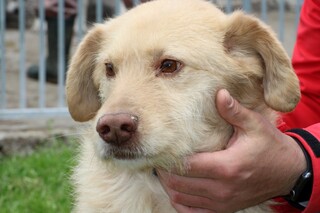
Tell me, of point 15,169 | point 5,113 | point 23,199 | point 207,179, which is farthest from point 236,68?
point 5,113

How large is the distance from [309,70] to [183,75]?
98 centimetres

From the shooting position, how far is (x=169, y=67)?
3104mm

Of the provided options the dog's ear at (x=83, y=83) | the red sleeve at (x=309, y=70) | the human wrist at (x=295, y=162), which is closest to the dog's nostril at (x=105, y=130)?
the dog's ear at (x=83, y=83)

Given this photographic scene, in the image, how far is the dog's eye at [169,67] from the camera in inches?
122

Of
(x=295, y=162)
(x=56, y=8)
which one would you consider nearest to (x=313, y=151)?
(x=295, y=162)

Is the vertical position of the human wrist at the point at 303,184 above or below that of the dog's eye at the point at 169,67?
below

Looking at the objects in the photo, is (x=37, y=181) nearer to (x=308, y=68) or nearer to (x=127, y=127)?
(x=308, y=68)

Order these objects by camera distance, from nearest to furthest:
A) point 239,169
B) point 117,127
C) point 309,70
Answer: point 117,127 → point 239,169 → point 309,70

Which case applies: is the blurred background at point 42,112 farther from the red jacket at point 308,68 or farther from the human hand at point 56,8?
the red jacket at point 308,68

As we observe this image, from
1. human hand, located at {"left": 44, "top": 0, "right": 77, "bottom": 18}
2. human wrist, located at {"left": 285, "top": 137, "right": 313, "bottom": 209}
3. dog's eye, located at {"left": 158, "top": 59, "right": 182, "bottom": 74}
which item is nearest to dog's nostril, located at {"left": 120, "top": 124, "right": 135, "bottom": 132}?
dog's eye, located at {"left": 158, "top": 59, "right": 182, "bottom": 74}

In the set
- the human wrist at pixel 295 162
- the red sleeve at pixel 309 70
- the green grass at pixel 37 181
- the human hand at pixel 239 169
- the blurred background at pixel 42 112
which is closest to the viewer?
the human hand at pixel 239 169

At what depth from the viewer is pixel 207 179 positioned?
3.10 m

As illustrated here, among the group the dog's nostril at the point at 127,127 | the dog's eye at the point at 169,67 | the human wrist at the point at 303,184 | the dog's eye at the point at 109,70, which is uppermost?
the dog's eye at the point at 169,67

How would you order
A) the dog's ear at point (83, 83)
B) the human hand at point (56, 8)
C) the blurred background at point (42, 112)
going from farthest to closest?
the human hand at point (56, 8), the blurred background at point (42, 112), the dog's ear at point (83, 83)
